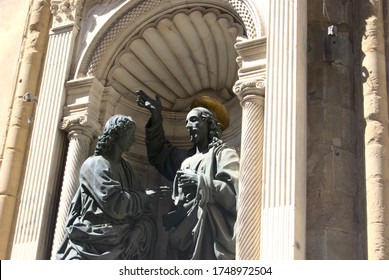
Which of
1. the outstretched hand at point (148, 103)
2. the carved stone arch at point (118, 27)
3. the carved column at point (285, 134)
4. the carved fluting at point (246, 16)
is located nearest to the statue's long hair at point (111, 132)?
the outstretched hand at point (148, 103)

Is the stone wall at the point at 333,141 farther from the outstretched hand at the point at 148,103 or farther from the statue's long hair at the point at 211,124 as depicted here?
the outstretched hand at the point at 148,103

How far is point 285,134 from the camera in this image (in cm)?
676

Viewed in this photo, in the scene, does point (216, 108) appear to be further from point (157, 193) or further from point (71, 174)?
point (71, 174)

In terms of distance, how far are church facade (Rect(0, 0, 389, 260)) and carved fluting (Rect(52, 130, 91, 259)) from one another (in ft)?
0.04

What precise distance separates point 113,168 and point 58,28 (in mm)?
1832

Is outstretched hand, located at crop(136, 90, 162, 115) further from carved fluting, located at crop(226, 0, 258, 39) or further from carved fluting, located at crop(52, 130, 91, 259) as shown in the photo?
carved fluting, located at crop(226, 0, 258, 39)

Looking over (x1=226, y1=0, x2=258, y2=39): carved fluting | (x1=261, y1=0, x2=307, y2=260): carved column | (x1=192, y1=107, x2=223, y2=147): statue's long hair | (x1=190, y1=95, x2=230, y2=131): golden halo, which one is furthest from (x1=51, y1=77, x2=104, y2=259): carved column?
(x1=261, y1=0, x2=307, y2=260): carved column

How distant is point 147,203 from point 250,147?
45.3 inches

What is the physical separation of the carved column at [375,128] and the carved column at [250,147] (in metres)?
0.87

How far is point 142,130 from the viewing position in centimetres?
878

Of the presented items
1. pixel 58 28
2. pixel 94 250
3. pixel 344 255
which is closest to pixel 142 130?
pixel 58 28

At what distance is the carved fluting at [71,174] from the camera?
7.62 meters

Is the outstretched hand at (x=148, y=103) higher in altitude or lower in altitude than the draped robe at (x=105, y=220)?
higher

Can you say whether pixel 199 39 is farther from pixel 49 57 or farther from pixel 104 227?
pixel 104 227
